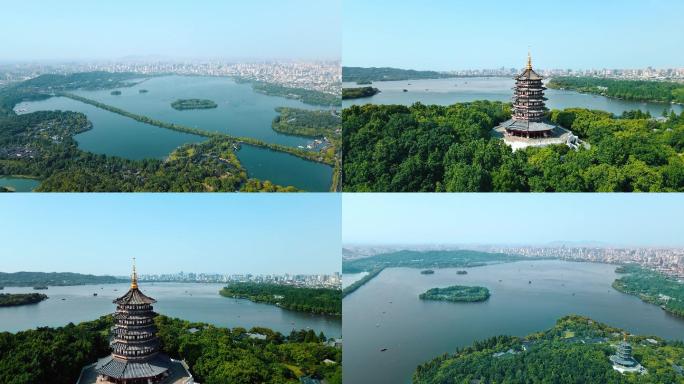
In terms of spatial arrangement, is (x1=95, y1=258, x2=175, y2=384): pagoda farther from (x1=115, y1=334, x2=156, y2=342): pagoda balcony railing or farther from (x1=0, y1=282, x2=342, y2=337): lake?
(x1=0, y1=282, x2=342, y2=337): lake

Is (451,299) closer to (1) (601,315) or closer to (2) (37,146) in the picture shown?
(1) (601,315)

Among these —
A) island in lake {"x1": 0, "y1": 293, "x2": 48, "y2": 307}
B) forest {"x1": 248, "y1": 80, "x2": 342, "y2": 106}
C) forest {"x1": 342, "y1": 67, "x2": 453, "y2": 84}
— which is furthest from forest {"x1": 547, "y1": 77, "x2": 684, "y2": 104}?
island in lake {"x1": 0, "y1": 293, "x2": 48, "y2": 307}

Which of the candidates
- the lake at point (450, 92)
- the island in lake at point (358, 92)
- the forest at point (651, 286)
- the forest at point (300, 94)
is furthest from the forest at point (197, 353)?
the forest at point (651, 286)

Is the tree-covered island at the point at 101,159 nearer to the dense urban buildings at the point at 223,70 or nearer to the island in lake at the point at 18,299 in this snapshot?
the dense urban buildings at the point at 223,70

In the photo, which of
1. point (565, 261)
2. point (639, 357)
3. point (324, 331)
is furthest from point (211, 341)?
point (639, 357)

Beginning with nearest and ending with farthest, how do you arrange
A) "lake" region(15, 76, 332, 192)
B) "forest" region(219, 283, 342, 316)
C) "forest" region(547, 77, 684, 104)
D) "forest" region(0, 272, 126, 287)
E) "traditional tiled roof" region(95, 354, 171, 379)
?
"traditional tiled roof" region(95, 354, 171, 379), "lake" region(15, 76, 332, 192), "forest" region(0, 272, 126, 287), "forest" region(219, 283, 342, 316), "forest" region(547, 77, 684, 104)

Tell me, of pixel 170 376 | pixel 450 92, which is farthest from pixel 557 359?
pixel 170 376

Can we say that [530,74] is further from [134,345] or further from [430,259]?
[134,345]
